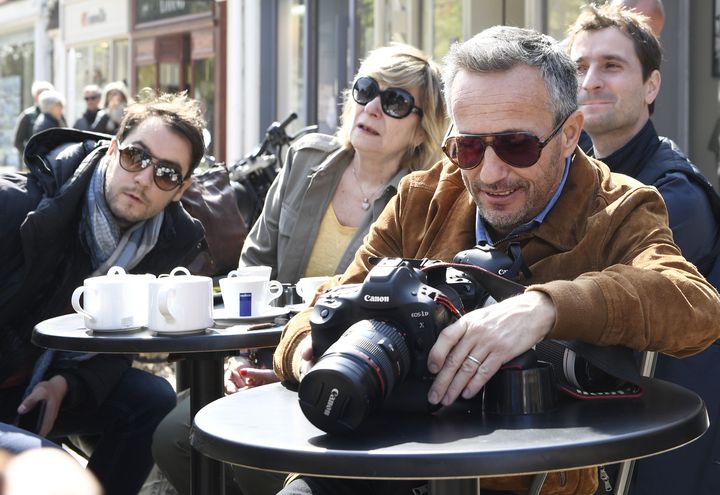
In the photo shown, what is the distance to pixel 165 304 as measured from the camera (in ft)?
8.51

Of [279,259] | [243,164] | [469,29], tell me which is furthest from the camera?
[469,29]

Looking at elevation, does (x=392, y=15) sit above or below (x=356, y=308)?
above

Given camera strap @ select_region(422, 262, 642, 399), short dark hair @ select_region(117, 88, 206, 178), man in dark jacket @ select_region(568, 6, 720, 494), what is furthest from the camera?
short dark hair @ select_region(117, 88, 206, 178)

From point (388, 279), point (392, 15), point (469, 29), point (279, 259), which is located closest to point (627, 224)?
point (388, 279)

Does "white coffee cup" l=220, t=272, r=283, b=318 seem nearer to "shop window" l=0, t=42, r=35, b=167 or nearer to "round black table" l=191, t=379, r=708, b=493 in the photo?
"round black table" l=191, t=379, r=708, b=493

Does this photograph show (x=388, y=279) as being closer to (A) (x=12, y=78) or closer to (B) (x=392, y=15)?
(B) (x=392, y=15)

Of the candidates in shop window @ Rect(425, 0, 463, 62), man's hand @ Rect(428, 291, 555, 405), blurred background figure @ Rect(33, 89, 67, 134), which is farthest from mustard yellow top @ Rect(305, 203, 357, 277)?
blurred background figure @ Rect(33, 89, 67, 134)

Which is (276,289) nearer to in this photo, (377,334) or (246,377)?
(246,377)

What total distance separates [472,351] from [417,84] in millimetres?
2293

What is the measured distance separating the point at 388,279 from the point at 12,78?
2660 cm

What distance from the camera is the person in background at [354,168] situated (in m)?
3.72

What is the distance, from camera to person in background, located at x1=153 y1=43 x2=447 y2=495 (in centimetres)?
372

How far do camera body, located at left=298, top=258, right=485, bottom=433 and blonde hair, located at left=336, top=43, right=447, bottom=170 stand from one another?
2.03 m

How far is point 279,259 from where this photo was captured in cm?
376
